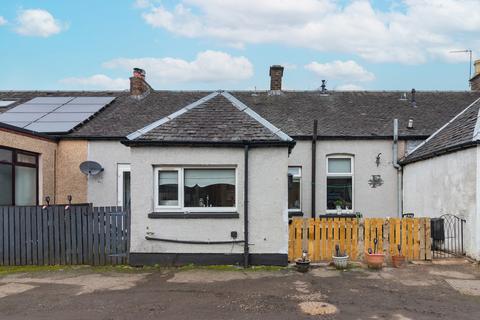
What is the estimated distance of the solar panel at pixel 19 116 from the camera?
15.7 metres

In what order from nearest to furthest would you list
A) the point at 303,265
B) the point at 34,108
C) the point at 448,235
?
1. the point at 303,265
2. the point at 448,235
3. the point at 34,108

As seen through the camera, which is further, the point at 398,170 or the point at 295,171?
the point at 295,171

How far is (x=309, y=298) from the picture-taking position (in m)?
7.46

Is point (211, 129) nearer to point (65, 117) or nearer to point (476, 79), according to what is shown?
point (65, 117)

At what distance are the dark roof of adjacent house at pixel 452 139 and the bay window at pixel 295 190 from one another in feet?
12.0

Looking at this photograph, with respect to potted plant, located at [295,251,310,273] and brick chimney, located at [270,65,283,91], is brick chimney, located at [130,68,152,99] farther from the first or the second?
potted plant, located at [295,251,310,273]

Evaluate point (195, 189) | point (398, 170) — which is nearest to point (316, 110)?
point (398, 170)

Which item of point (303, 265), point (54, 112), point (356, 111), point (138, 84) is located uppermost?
point (138, 84)

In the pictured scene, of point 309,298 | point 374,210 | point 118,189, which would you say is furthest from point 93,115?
point 309,298

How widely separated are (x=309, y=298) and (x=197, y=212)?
370 centimetres

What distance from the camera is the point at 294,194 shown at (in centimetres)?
1553

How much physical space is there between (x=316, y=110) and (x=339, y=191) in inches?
143

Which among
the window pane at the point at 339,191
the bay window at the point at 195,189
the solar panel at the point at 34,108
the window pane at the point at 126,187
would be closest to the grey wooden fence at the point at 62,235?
the bay window at the point at 195,189

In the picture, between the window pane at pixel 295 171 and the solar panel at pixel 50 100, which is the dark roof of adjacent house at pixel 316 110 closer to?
the solar panel at pixel 50 100
